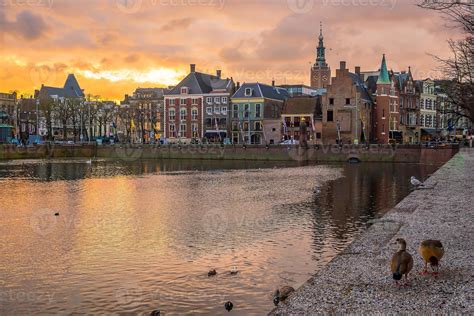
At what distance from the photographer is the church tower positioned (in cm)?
18575

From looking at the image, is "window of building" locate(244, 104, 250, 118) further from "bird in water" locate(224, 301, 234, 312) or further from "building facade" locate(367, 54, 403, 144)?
"bird in water" locate(224, 301, 234, 312)

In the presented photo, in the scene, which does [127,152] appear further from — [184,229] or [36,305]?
[36,305]

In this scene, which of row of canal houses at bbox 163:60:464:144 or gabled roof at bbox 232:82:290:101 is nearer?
row of canal houses at bbox 163:60:464:144

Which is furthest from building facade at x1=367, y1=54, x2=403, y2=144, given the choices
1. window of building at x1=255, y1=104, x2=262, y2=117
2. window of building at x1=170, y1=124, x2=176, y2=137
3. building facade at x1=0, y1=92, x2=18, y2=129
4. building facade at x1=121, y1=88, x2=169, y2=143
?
building facade at x1=0, y1=92, x2=18, y2=129

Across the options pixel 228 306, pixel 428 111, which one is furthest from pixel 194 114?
pixel 228 306

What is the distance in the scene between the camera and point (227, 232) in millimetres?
24438

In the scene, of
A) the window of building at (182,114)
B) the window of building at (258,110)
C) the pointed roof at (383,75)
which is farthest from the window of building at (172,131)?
the pointed roof at (383,75)

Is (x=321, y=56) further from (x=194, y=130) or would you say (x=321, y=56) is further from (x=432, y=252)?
(x=432, y=252)

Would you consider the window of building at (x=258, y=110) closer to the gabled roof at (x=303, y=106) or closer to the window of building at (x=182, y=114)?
the gabled roof at (x=303, y=106)

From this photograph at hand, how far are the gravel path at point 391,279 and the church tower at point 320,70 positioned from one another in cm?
16753

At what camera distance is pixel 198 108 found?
113 metres

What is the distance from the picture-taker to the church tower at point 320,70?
609 ft

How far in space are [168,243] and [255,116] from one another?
87392 mm

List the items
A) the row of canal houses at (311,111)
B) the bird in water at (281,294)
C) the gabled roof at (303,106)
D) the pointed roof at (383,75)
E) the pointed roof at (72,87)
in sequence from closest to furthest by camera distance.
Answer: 1. the bird in water at (281,294)
2. the row of canal houses at (311,111)
3. the pointed roof at (383,75)
4. the gabled roof at (303,106)
5. the pointed roof at (72,87)
